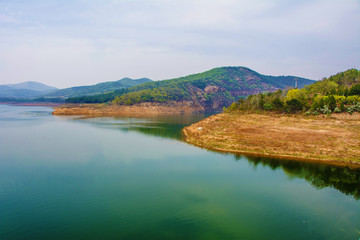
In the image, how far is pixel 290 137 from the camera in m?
39.6

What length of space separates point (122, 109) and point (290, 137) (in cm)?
10004

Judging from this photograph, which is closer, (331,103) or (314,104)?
(331,103)

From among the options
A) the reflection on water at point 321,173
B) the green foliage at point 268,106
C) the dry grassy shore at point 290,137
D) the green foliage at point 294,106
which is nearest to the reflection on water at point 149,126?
the dry grassy shore at point 290,137

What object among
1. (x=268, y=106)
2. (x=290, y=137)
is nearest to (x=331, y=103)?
(x=268, y=106)

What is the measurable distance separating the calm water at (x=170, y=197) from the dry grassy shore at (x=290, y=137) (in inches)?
179

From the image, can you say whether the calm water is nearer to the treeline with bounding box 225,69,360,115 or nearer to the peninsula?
the peninsula

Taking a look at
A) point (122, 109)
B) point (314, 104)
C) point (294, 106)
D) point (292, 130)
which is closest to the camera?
point (292, 130)

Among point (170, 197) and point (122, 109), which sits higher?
point (122, 109)

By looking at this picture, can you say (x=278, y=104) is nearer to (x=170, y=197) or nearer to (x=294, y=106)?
(x=294, y=106)

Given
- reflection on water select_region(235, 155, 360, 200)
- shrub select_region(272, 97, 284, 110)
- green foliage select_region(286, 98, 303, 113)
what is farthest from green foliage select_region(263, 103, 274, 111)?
reflection on water select_region(235, 155, 360, 200)

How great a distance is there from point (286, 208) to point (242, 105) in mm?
45901

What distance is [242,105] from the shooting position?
62.8 m

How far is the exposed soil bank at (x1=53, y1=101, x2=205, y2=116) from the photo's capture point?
11375 cm

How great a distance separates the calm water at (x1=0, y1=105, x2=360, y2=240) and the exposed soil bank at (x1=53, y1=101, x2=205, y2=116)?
276 feet
